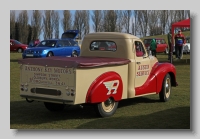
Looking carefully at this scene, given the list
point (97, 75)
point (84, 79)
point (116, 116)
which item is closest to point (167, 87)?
point (116, 116)

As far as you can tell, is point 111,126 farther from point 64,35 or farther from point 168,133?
point 64,35

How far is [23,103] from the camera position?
888 cm

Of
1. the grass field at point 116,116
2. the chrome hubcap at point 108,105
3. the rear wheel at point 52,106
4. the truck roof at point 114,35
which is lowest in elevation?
the grass field at point 116,116

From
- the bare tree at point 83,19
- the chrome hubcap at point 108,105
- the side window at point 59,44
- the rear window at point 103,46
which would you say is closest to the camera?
the chrome hubcap at point 108,105

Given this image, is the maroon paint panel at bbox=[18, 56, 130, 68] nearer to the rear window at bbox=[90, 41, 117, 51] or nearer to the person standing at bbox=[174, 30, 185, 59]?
the rear window at bbox=[90, 41, 117, 51]

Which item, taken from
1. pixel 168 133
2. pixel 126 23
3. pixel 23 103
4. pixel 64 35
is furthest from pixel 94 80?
pixel 64 35

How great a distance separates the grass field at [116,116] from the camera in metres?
6.74

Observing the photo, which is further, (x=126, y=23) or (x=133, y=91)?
(x=126, y=23)

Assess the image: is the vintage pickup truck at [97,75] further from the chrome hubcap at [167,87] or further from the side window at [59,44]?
the side window at [59,44]

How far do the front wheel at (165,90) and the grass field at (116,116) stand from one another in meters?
0.16

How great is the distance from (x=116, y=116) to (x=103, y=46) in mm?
1968

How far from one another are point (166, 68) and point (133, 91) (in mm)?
1723

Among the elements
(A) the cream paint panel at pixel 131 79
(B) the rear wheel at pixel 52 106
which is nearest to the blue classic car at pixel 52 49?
(B) the rear wheel at pixel 52 106

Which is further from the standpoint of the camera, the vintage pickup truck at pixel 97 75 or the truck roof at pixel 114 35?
the truck roof at pixel 114 35
